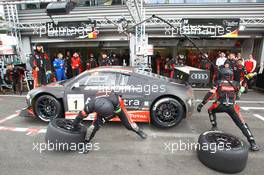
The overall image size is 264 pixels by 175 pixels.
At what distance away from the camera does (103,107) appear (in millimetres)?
3193

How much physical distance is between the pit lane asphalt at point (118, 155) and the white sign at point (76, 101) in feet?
2.48

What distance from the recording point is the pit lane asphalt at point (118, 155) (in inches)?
115

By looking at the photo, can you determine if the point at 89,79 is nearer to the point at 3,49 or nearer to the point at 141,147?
the point at 141,147

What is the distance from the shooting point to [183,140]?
391 cm

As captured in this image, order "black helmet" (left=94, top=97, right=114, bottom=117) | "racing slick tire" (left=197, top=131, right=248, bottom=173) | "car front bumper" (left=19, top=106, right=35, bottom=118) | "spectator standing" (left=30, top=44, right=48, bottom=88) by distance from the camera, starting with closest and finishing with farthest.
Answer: "racing slick tire" (left=197, top=131, right=248, bottom=173)
"black helmet" (left=94, top=97, right=114, bottom=117)
"car front bumper" (left=19, top=106, right=35, bottom=118)
"spectator standing" (left=30, top=44, right=48, bottom=88)

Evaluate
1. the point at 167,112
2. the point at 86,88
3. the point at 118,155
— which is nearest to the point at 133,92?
the point at 167,112

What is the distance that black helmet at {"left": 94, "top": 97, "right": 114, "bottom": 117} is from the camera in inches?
126

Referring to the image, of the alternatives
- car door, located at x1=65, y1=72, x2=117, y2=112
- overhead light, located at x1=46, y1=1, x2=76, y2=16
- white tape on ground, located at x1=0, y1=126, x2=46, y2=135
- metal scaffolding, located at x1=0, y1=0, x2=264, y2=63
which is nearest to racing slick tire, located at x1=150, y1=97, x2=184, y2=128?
car door, located at x1=65, y1=72, x2=117, y2=112

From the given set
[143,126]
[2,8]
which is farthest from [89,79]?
[2,8]

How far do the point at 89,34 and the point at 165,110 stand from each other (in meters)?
8.52

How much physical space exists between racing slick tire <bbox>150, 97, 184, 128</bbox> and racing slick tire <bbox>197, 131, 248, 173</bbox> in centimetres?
119

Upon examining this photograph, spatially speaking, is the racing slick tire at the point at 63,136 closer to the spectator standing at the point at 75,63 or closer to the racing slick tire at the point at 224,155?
the racing slick tire at the point at 224,155

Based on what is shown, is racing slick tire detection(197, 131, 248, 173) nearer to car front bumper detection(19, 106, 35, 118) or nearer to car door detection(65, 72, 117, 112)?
car door detection(65, 72, 117, 112)

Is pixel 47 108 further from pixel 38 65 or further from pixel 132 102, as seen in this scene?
pixel 38 65
